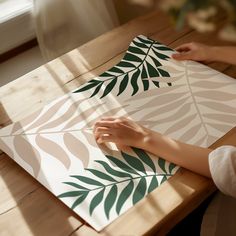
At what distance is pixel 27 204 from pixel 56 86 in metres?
0.37

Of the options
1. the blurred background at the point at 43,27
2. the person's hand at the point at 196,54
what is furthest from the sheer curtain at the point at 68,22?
the person's hand at the point at 196,54

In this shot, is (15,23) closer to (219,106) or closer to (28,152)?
(28,152)

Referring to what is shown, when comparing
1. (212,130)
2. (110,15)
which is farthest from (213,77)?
(110,15)

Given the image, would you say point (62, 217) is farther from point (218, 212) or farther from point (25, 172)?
point (218, 212)

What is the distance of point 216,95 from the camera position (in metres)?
0.91

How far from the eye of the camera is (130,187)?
2.35 feet

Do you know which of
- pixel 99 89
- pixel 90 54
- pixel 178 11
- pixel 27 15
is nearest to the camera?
pixel 178 11

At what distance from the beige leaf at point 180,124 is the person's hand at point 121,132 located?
58mm

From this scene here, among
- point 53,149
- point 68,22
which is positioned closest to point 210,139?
point 53,149

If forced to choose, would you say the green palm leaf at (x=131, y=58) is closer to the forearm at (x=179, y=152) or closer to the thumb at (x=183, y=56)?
the thumb at (x=183, y=56)

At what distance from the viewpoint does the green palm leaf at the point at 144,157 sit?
29.9 inches

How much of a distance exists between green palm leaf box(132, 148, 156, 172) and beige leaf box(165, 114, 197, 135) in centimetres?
7

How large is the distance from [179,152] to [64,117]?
0.29 m

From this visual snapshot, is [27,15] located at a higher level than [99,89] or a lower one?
higher
